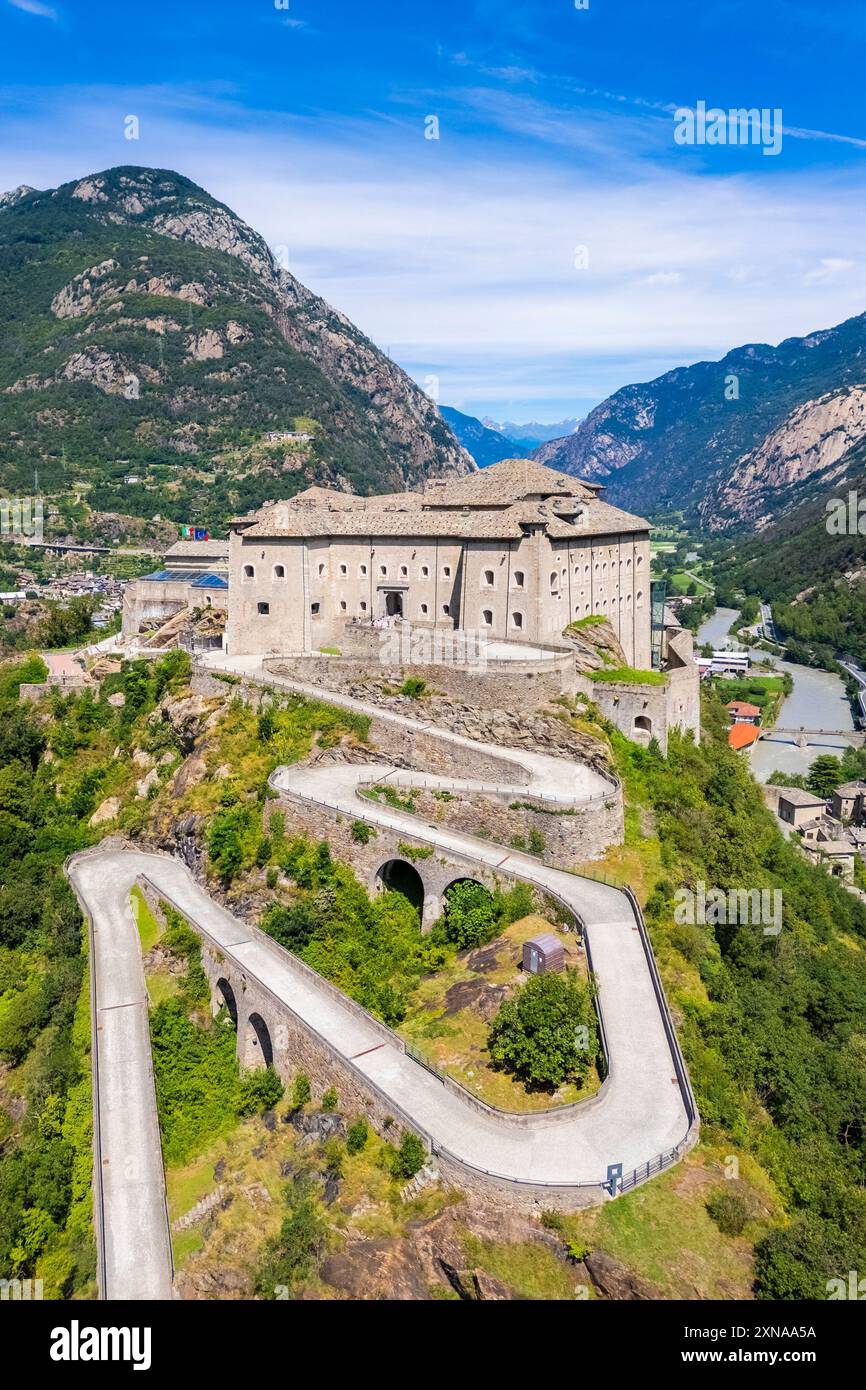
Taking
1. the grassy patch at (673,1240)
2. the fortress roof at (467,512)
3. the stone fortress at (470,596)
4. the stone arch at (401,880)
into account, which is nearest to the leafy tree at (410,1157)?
the grassy patch at (673,1240)

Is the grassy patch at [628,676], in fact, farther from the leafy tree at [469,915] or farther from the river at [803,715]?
the river at [803,715]

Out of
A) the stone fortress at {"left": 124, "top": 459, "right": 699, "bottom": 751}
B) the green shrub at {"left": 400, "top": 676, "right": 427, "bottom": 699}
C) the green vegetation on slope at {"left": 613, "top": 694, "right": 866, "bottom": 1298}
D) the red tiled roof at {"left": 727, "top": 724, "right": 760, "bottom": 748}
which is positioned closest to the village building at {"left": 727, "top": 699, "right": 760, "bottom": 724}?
the red tiled roof at {"left": 727, "top": 724, "right": 760, "bottom": 748}

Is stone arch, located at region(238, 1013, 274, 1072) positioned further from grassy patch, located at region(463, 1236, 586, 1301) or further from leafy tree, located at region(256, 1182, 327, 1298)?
grassy patch, located at region(463, 1236, 586, 1301)

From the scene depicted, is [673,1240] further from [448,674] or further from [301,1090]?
[448,674]

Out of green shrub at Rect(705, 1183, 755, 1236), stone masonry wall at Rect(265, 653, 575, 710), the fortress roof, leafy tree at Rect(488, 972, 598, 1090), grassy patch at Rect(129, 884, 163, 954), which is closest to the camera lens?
green shrub at Rect(705, 1183, 755, 1236)

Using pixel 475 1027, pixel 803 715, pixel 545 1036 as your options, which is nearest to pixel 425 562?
pixel 475 1027

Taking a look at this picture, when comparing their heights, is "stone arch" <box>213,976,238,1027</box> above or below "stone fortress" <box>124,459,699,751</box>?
below

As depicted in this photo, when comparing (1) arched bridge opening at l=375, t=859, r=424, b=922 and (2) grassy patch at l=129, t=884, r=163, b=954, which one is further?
(2) grassy patch at l=129, t=884, r=163, b=954
